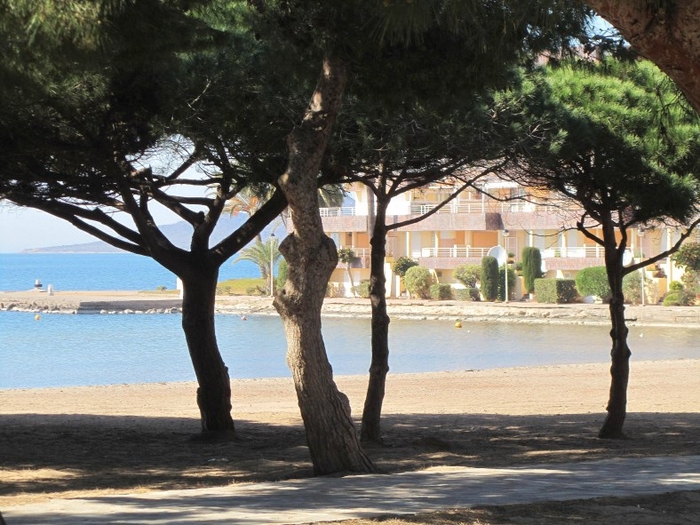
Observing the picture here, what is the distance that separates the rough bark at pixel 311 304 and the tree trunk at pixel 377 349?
3757 mm

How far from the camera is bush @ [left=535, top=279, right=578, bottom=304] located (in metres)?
52.9

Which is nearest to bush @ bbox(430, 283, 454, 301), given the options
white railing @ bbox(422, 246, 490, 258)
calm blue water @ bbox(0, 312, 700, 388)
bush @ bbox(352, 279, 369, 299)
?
white railing @ bbox(422, 246, 490, 258)

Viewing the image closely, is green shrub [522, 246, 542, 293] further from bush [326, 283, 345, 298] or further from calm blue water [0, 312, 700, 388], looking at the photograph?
bush [326, 283, 345, 298]

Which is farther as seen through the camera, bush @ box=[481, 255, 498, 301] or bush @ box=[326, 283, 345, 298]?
bush @ box=[326, 283, 345, 298]

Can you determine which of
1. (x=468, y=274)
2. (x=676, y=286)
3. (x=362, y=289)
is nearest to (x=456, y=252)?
(x=468, y=274)

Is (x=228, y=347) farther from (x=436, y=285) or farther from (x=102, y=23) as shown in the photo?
(x=102, y=23)

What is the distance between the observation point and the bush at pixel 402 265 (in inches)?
2359

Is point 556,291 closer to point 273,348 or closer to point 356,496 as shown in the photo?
point 273,348

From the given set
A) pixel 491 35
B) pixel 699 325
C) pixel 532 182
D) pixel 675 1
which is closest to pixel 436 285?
pixel 699 325

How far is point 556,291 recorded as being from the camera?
52.8 m

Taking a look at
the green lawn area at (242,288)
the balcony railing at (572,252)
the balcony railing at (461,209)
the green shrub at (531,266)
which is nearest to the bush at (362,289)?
the balcony railing at (461,209)

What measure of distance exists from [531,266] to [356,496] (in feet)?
164

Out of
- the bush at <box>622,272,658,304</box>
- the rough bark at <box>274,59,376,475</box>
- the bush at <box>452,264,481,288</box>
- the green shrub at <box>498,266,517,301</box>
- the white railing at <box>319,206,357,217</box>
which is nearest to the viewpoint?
the rough bark at <box>274,59,376,475</box>

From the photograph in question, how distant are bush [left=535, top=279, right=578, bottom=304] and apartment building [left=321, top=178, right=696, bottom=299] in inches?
106
